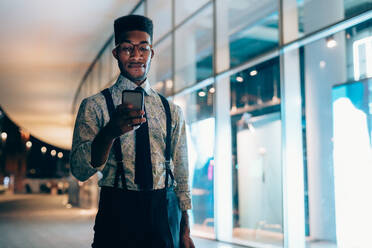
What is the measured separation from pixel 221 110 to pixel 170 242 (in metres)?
4.65

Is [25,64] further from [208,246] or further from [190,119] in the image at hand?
[208,246]

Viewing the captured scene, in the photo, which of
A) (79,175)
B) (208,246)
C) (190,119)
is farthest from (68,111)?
(79,175)

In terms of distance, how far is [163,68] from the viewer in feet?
24.9

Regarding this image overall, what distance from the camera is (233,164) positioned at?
6047 mm

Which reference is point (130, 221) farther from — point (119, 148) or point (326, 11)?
point (326, 11)

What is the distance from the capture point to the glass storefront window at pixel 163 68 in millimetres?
7355

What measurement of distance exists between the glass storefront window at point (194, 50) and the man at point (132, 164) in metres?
4.83

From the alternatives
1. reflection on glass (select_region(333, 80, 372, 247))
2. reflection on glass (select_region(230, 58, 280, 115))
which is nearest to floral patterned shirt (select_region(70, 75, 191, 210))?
reflection on glass (select_region(333, 80, 372, 247))

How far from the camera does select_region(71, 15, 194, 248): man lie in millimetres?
1272

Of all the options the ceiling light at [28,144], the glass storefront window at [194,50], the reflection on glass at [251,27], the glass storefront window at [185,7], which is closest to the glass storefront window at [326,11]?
the reflection on glass at [251,27]

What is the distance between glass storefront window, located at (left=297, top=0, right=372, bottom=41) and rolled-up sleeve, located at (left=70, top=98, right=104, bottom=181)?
3.12 m

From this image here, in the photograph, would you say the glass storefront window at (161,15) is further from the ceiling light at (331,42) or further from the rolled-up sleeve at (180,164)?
the rolled-up sleeve at (180,164)

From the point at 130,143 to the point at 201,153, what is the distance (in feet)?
17.1

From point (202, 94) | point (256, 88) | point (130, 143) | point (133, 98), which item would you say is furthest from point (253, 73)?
point (133, 98)
